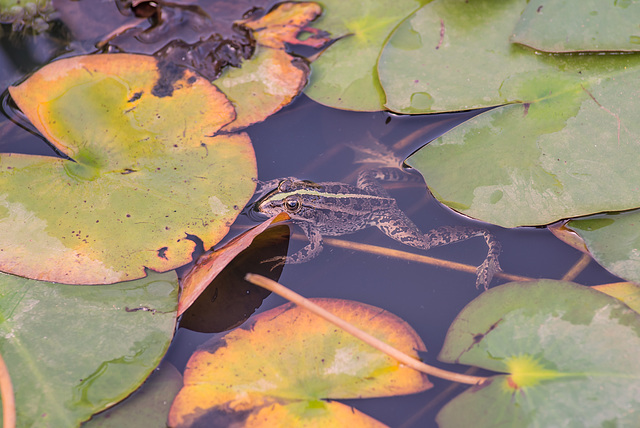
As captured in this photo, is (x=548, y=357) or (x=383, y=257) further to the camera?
(x=383, y=257)

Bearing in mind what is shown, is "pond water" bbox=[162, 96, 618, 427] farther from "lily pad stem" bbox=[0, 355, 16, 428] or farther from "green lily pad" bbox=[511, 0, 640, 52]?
"lily pad stem" bbox=[0, 355, 16, 428]

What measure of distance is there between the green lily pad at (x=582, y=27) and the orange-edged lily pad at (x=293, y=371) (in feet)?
9.27

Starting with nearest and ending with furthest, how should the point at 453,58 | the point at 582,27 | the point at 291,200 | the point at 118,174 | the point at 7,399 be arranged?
the point at 7,399 → the point at 118,174 → the point at 582,27 → the point at 453,58 → the point at 291,200

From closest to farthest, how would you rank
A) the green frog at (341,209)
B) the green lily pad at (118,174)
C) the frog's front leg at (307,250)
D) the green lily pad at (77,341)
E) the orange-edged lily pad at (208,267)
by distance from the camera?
the green lily pad at (77,341) → the orange-edged lily pad at (208,267) → the green lily pad at (118,174) → the frog's front leg at (307,250) → the green frog at (341,209)

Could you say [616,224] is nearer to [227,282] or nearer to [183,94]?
[227,282]

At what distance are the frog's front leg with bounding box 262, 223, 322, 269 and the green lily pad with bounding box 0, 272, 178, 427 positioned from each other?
108 cm

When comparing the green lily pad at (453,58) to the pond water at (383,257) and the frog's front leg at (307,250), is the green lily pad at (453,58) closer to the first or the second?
the pond water at (383,257)

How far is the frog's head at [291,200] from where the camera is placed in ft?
15.2

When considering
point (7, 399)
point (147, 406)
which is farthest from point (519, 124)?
point (7, 399)

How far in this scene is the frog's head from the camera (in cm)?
462

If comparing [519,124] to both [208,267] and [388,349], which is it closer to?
[388,349]

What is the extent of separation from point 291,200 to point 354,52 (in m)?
1.72

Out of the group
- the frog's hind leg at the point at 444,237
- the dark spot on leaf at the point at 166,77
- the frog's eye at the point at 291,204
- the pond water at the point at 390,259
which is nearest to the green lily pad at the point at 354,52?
the pond water at the point at 390,259

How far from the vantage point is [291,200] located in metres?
4.63
